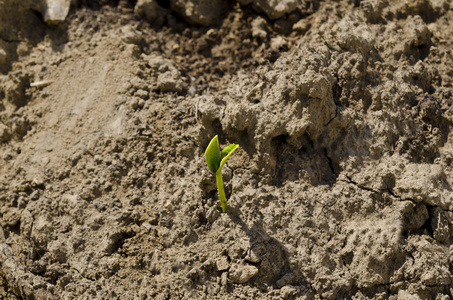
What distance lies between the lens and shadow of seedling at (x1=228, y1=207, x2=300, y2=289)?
2.36 metres

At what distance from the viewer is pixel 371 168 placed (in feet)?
8.59

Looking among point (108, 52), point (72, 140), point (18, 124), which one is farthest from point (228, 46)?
point (18, 124)

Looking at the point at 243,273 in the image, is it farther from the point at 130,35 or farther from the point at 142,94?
the point at 130,35

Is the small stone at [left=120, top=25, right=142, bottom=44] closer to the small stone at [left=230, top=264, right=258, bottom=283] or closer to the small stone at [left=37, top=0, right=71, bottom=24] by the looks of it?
the small stone at [left=37, top=0, right=71, bottom=24]

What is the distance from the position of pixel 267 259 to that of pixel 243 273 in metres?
0.15

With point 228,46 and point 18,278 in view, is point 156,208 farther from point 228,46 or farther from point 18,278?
point 228,46

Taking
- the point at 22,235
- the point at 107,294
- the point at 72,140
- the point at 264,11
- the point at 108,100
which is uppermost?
the point at 264,11

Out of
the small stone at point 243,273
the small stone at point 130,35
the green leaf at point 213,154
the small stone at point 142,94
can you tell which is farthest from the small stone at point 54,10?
the small stone at point 243,273

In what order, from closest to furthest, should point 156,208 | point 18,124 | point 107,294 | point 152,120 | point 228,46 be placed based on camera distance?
point 107,294
point 156,208
point 152,120
point 18,124
point 228,46

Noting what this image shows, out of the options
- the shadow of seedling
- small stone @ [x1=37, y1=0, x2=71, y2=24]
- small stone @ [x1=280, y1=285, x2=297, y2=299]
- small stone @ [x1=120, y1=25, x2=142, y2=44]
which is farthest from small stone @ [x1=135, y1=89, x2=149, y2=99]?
small stone @ [x1=280, y1=285, x2=297, y2=299]

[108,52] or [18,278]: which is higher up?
[108,52]

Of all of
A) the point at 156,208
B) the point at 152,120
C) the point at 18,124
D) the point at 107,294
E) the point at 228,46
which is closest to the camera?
the point at 107,294

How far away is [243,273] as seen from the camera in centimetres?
234

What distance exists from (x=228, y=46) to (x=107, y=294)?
1.91 m
